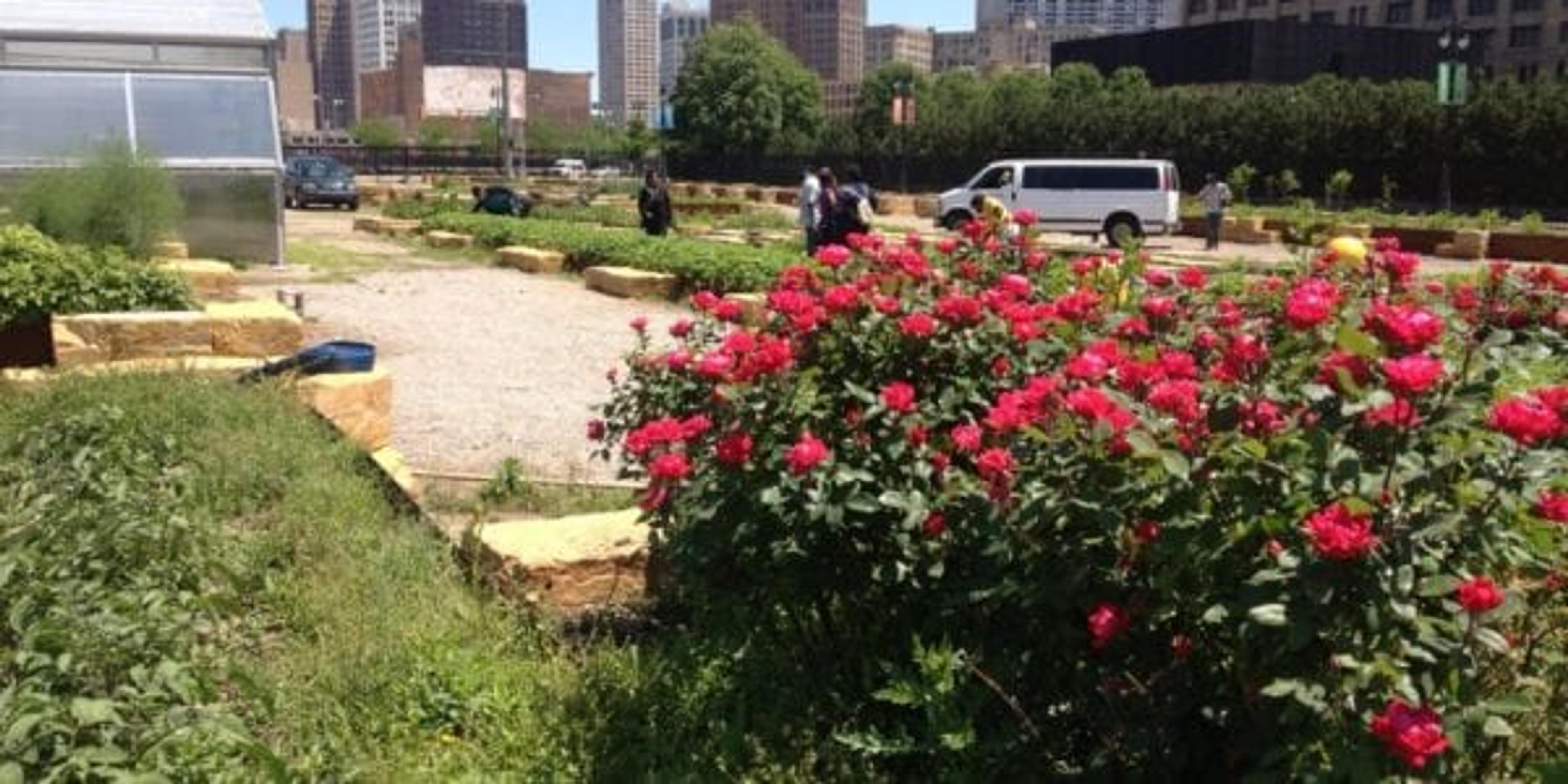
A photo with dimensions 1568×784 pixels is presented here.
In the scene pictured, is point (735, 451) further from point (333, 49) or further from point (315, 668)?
point (333, 49)

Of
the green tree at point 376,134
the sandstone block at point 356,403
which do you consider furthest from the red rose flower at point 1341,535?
the green tree at point 376,134

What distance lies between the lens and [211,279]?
13508mm

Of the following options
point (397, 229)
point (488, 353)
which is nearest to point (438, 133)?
Result: point (397, 229)

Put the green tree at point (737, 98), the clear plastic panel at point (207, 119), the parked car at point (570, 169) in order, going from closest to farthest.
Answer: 1. the clear plastic panel at point (207, 119)
2. the green tree at point (737, 98)
3. the parked car at point (570, 169)

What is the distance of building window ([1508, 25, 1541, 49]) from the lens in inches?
3438

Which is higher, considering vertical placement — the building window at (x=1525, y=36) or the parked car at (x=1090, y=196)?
the building window at (x=1525, y=36)

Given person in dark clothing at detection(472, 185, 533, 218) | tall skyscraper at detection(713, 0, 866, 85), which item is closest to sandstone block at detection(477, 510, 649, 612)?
person in dark clothing at detection(472, 185, 533, 218)

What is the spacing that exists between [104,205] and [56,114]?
3.89 meters

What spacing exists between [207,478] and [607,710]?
8.14ft

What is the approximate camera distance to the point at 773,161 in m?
71.8

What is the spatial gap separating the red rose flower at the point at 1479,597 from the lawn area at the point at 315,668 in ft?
5.10

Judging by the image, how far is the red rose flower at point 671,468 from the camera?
3279 millimetres

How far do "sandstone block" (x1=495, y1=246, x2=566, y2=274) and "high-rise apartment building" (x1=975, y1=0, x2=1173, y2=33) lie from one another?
170671 mm

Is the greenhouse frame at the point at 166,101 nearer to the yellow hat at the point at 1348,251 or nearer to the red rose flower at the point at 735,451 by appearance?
the yellow hat at the point at 1348,251
